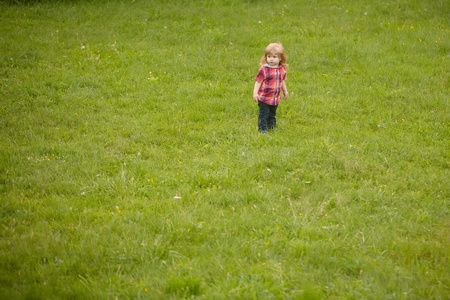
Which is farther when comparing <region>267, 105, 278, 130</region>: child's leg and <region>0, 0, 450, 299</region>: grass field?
<region>267, 105, 278, 130</region>: child's leg

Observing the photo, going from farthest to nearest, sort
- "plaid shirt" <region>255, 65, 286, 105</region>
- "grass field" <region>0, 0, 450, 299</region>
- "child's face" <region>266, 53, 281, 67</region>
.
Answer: "plaid shirt" <region>255, 65, 286, 105</region>
"child's face" <region>266, 53, 281, 67</region>
"grass field" <region>0, 0, 450, 299</region>

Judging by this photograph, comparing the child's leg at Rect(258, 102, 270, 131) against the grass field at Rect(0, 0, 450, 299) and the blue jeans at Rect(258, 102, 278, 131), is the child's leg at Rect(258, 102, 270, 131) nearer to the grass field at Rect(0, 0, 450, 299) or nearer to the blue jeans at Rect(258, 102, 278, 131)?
the blue jeans at Rect(258, 102, 278, 131)

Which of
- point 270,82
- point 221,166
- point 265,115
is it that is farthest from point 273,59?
point 221,166

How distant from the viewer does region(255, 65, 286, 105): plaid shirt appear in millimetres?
6773

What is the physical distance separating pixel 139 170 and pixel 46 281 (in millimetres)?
2284

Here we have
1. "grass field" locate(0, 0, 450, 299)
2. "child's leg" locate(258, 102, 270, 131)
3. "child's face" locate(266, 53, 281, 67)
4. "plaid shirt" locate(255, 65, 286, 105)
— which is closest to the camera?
"grass field" locate(0, 0, 450, 299)

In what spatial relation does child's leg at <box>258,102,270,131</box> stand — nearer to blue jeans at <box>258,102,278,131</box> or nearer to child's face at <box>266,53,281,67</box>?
blue jeans at <box>258,102,278,131</box>

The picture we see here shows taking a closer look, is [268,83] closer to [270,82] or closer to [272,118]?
[270,82]

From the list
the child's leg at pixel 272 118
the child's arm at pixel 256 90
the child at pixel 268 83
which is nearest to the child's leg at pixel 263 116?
the child at pixel 268 83

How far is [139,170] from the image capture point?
17.9 ft

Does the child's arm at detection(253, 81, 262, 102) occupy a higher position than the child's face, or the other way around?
the child's face

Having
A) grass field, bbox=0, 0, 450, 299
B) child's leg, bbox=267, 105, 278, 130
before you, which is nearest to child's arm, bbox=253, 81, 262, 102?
child's leg, bbox=267, 105, 278, 130

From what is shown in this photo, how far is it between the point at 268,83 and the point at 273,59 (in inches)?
17.4

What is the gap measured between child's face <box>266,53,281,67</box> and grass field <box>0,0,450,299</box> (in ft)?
3.90
